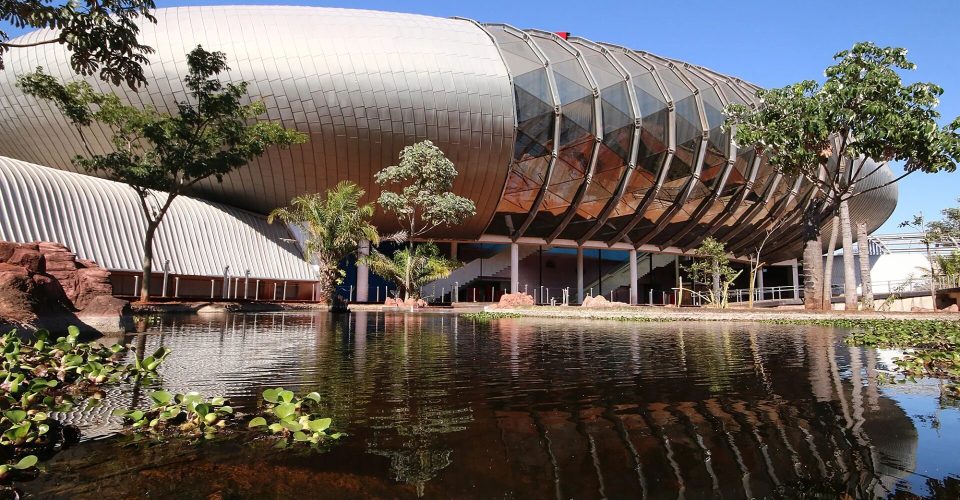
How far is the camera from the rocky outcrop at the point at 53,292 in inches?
297

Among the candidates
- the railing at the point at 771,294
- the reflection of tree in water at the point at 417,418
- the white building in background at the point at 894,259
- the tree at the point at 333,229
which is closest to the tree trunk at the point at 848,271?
the tree at the point at 333,229

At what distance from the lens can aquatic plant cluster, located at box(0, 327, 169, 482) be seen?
2.74 metres

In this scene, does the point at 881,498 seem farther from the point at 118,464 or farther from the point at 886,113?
the point at 886,113

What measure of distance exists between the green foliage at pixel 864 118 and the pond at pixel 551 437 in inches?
434

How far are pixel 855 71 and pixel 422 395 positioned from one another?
647 inches

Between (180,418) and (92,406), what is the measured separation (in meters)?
1.03

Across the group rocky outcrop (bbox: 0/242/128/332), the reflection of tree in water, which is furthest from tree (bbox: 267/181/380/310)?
the reflection of tree in water

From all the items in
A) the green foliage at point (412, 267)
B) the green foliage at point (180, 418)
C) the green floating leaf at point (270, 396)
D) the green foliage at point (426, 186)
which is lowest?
the green foliage at point (180, 418)

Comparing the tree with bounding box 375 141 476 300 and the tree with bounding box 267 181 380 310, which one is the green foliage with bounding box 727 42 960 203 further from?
the tree with bounding box 267 181 380 310

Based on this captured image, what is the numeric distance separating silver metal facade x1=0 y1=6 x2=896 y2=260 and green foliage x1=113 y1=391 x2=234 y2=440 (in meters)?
24.3

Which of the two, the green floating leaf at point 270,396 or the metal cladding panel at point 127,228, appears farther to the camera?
the metal cladding panel at point 127,228

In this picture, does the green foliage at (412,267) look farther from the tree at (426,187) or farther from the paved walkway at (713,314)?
the paved walkway at (713,314)

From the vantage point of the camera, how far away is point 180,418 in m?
3.45

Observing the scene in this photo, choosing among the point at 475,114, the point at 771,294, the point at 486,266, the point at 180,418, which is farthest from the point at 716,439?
the point at 771,294
